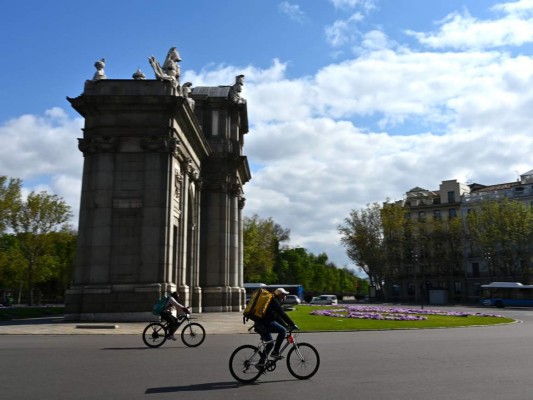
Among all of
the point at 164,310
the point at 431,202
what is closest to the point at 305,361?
the point at 164,310

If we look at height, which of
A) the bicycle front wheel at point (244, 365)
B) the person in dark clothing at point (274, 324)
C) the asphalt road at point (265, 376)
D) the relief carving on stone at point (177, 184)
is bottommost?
the asphalt road at point (265, 376)

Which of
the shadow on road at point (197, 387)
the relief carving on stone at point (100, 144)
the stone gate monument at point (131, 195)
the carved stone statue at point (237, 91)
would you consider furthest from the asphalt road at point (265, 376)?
the carved stone statue at point (237, 91)

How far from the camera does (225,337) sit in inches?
801

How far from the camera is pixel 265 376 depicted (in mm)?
11062

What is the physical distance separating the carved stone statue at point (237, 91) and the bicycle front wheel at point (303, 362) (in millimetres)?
37340

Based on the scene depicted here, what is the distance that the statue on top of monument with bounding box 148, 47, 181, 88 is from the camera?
31217 millimetres

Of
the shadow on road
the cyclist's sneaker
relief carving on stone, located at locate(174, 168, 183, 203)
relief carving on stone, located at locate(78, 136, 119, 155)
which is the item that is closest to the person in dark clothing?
the cyclist's sneaker

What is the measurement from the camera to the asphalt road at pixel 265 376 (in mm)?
8992

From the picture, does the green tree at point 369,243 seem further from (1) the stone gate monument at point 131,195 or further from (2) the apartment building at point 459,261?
(1) the stone gate monument at point 131,195

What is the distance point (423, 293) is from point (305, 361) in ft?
291

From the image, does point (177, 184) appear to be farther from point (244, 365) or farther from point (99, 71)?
point (244, 365)

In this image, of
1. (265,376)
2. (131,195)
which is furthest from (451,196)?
(265,376)

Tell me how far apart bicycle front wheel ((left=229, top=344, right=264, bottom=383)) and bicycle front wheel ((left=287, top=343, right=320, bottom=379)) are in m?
0.68

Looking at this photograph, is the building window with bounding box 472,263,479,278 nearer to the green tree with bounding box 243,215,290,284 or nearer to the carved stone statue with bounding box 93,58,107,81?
the green tree with bounding box 243,215,290,284
